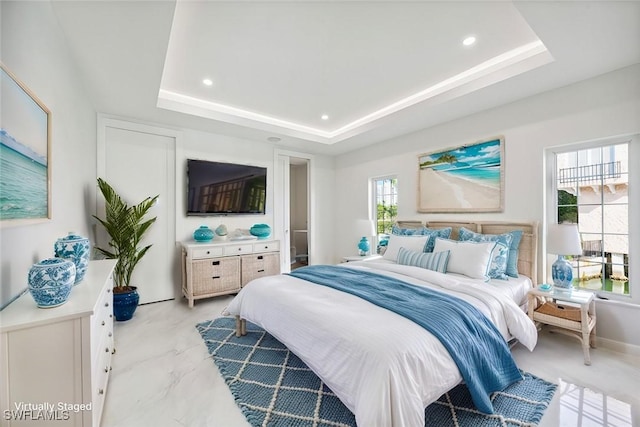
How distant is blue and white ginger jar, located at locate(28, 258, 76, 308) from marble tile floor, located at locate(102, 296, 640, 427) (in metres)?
0.94

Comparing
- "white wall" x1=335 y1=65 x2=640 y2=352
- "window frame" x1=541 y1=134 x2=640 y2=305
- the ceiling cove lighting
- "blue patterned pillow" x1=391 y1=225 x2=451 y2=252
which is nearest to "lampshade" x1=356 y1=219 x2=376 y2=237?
"white wall" x1=335 y1=65 x2=640 y2=352

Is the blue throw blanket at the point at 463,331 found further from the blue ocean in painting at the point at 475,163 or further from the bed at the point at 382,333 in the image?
the blue ocean in painting at the point at 475,163

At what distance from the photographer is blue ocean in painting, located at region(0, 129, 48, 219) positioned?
3.73ft

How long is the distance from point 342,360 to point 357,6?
7.52 feet

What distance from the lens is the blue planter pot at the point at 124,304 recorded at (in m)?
2.96

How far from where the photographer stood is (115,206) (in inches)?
121

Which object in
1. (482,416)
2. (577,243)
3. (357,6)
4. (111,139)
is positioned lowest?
(482,416)

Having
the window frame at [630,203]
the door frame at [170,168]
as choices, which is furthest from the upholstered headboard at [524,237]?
the door frame at [170,168]

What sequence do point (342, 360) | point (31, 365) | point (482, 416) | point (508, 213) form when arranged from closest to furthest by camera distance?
1. point (31, 365)
2. point (342, 360)
3. point (482, 416)
4. point (508, 213)

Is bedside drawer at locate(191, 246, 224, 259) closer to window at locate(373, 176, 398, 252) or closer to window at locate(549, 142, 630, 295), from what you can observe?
window at locate(373, 176, 398, 252)

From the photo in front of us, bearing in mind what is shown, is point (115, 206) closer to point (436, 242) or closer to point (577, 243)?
point (436, 242)

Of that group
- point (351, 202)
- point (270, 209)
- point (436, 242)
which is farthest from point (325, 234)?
point (436, 242)

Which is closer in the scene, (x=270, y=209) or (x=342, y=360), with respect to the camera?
(x=342, y=360)

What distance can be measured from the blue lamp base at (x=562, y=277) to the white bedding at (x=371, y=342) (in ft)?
2.11
